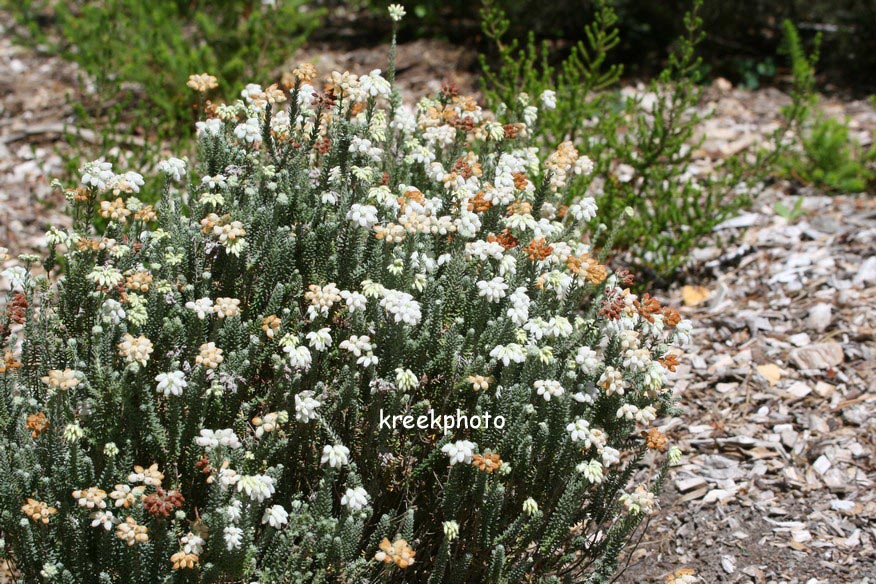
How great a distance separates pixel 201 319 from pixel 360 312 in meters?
0.49

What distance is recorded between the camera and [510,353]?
270 centimetres

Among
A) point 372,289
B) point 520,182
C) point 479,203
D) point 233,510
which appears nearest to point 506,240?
point 479,203

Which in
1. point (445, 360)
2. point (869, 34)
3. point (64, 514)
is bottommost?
point (64, 514)

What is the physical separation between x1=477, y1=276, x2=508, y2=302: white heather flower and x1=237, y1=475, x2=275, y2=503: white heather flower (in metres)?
0.90

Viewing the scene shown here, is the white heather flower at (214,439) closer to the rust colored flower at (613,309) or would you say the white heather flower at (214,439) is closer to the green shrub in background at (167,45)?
the rust colored flower at (613,309)

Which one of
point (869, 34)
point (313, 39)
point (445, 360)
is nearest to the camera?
point (445, 360)

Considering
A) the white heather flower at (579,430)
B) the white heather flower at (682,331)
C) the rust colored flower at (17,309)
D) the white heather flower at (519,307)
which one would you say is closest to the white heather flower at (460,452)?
the white heather flower at (579,430)

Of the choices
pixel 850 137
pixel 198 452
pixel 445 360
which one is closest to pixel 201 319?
pixel 198 452

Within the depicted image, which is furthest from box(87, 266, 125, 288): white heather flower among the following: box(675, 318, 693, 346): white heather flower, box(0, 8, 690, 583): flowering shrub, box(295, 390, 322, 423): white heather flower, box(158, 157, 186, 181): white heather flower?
box(675, 318, 693, 346): white heather flower

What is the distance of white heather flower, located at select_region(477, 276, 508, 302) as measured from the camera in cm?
285

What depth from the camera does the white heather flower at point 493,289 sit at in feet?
9.36

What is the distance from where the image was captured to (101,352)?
2.72 meters

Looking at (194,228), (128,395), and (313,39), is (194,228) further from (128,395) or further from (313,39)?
(313,39)

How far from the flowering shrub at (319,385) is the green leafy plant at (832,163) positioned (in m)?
3.10
